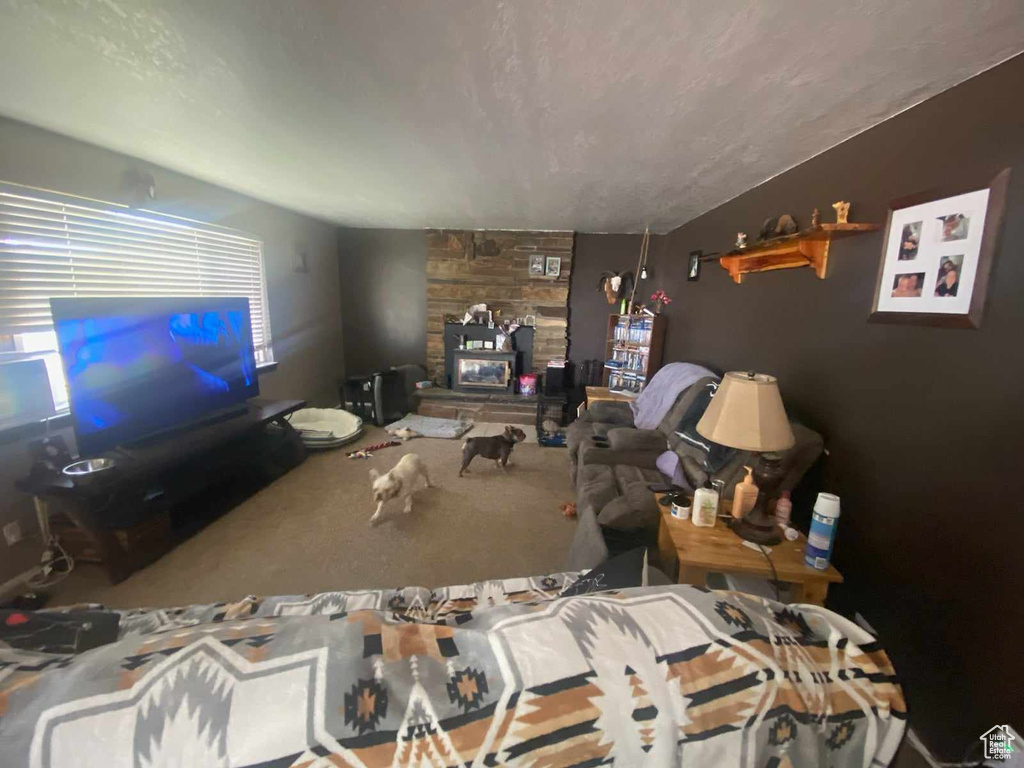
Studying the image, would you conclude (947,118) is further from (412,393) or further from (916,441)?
(412,393)

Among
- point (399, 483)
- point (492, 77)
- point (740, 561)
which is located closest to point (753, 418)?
point (740, 561)

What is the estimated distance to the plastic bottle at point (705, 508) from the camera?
4.98 ft

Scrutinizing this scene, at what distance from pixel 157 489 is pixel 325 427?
1.75 meters

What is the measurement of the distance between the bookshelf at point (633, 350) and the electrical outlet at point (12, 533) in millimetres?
4405

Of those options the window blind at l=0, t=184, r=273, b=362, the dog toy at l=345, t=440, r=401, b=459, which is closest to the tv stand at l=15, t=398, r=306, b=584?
the dog toy at l=345, t=440, r=401, b=459

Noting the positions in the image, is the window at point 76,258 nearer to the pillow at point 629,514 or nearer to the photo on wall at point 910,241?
the pillow at point 629,514

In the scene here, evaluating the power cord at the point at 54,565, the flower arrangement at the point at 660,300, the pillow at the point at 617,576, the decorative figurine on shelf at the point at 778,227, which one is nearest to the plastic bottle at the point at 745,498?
the pillow at the point at 617,576

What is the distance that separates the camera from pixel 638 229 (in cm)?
435

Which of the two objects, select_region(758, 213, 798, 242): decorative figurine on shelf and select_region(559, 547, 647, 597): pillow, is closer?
select_region(559, 547, 647, 597): pillow

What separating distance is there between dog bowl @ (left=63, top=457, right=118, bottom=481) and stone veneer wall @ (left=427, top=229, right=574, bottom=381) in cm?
333

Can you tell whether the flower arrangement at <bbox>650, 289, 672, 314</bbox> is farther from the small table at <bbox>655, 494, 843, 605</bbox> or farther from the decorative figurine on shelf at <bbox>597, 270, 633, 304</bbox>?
the small table at <bbox>655, 494, 843, 605</bbox>

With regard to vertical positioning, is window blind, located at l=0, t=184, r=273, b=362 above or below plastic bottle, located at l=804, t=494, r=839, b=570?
above

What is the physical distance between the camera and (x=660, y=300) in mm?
4160

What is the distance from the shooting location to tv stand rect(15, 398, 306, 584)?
189 centimetres
